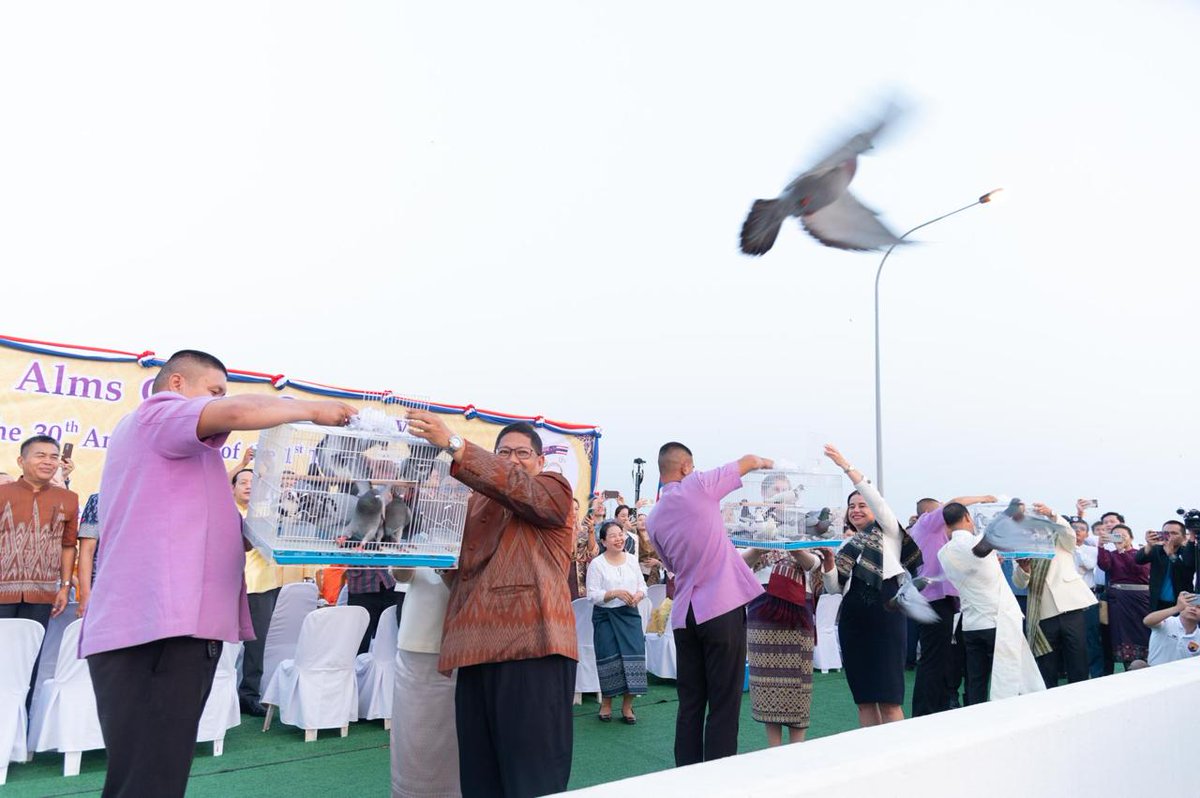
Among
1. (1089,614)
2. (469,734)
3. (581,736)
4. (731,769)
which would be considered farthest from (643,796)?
(1089,614)

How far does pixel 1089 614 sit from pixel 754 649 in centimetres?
549

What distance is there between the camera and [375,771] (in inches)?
191

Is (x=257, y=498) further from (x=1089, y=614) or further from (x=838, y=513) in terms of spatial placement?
(x=1089, y=614)

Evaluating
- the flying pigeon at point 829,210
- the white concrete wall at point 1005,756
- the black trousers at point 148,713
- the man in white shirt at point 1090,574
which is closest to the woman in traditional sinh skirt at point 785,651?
the flying pigeon at point 829,210

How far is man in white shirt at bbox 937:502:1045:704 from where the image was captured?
17.5 feet

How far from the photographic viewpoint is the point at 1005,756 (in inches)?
75.8

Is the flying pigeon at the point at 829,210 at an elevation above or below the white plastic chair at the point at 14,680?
above

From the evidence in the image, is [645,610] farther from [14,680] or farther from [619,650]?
[14,680]

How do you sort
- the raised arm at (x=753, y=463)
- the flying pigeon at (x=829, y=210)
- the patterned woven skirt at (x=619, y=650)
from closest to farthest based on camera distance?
the raised arm at (x=753, y=463)
the flying pigeon at (x=829, y=210)
the patterned woven skirt at (x=619, y=650)

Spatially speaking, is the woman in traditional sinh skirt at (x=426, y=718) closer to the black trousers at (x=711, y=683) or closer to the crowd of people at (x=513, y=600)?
the crowd of people at (x=513, y=600)

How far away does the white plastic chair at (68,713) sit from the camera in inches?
179

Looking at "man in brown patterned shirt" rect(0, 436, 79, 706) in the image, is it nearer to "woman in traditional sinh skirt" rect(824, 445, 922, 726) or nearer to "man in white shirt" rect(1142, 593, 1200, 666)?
"woman in traditional sinh skirt" rect(824, 445, 922, 726)

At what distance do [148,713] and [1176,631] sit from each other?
22.9 feet

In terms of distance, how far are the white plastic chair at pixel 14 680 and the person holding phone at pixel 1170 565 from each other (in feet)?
26.5
